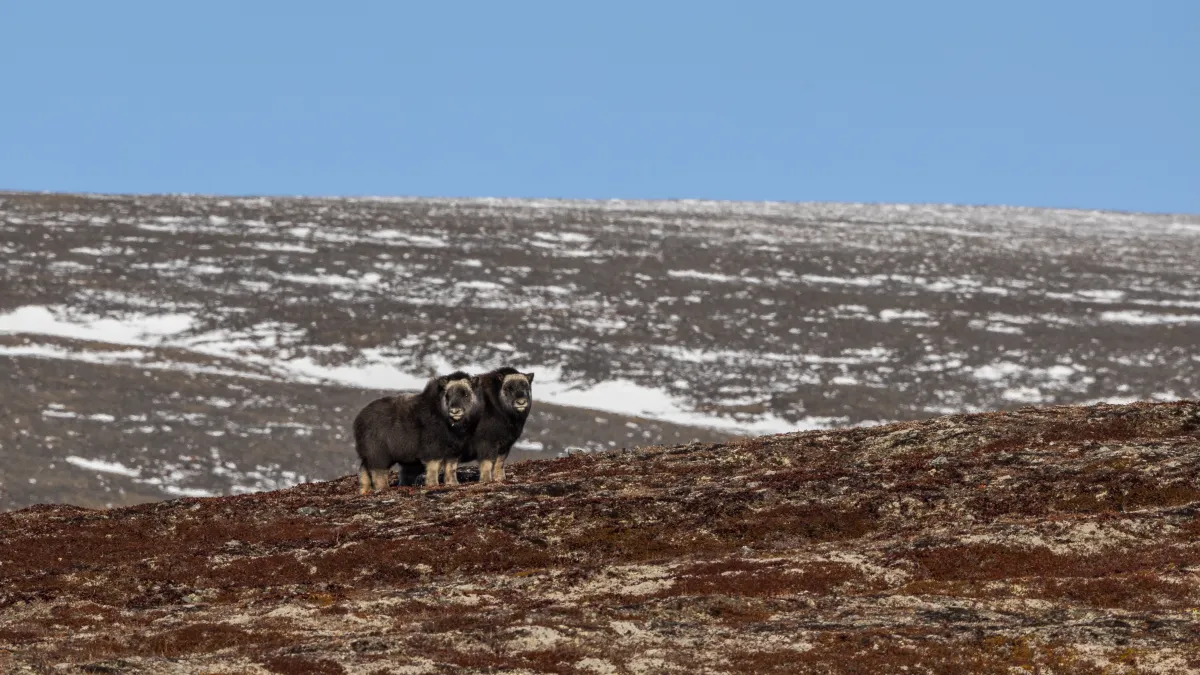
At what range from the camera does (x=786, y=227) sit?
169375 millimetres

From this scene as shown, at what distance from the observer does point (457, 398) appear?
94.0 ft

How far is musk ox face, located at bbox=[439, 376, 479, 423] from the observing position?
28.6m

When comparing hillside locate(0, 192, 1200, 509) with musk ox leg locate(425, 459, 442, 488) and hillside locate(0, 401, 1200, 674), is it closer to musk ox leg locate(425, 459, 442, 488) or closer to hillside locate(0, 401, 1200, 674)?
musk ox leg locate(425, 459, 442, 488)

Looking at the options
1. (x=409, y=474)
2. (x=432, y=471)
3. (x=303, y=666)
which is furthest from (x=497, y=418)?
(x=303, y=666)

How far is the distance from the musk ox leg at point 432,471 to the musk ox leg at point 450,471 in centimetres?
16

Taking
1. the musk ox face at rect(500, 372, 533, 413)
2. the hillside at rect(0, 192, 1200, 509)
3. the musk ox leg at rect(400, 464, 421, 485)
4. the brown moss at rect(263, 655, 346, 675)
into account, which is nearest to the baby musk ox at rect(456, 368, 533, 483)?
the musk ox face at rect(500, 372, 533, 413)

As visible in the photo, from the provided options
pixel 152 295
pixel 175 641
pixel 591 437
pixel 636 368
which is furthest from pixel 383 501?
pixel 152 295

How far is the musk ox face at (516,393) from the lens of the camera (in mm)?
29469

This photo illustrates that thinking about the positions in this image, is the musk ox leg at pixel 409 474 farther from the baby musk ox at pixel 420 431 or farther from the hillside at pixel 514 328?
the hillside at pixel 514 328

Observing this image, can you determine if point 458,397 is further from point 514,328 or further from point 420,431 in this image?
point 514,328

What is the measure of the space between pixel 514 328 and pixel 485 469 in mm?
76061

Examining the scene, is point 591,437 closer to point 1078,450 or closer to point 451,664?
point 1078,450

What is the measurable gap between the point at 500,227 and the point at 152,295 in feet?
171

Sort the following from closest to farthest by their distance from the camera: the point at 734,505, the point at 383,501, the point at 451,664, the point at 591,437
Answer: the point at 451,664
the point at 734,505
the point at 383,501
the point at 591,437
